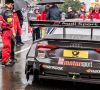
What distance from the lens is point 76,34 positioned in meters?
7.97

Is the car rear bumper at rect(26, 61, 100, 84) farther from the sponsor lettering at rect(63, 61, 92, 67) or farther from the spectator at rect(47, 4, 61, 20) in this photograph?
the spectator at rect(47, 4, 61, 20)

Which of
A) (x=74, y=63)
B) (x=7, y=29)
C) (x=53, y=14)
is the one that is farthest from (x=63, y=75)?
(x=53, y=14)

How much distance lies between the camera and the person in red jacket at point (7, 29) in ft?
32.5

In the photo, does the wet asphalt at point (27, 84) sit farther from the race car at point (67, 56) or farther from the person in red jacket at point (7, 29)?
the person in red jacket at point (7, 29)

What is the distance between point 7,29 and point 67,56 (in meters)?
3.04

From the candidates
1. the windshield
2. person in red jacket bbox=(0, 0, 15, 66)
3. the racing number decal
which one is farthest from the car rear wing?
person in red jacket bbox=(0, 0, 15, 66)

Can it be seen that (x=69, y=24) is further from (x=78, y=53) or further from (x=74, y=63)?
(x=74, y=63)

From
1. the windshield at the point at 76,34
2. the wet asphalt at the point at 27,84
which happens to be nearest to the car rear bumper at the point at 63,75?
the wet asphalt at the point at 27,84

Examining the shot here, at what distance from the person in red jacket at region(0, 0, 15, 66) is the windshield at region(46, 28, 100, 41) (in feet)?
6.31

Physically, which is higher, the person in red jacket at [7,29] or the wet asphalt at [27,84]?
the person in red jacket at [7,29]

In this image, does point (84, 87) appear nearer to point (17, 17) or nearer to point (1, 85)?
point (1, 85)

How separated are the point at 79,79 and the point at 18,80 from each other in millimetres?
1700

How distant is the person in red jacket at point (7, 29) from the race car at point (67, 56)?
220 cm

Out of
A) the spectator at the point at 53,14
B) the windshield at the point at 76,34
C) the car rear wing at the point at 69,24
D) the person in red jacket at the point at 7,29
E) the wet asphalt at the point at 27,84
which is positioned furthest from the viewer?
the spectator at the point at 53,14
